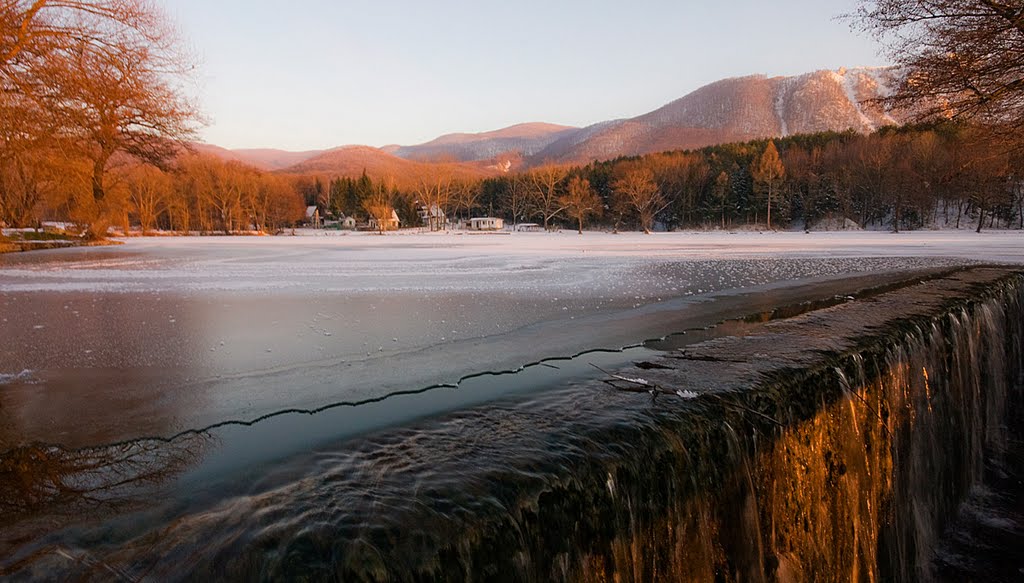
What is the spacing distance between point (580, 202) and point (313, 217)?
71.3 meters

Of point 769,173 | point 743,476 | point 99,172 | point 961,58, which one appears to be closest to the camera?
point 743,476

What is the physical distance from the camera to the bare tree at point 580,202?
85000mm

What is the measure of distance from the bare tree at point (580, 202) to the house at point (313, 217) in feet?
205

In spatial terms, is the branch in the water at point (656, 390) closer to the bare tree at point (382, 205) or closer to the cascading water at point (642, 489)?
the cascading water at point (642, 489)

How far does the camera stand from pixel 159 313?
8109 millimetres

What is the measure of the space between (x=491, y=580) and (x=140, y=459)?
211 centimetres

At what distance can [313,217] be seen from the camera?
414 feet

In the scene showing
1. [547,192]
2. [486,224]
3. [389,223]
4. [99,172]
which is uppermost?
[547,192]

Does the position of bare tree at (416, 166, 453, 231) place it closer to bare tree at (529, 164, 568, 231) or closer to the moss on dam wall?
bare tree at (529, 164, 568, 231)

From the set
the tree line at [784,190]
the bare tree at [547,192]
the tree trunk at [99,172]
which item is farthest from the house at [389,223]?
the tree trunk at [99,172]

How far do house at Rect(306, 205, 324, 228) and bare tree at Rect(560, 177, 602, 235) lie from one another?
6237cm

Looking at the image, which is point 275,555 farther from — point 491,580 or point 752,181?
point 752,181

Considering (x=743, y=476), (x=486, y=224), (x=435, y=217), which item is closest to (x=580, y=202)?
(x=486, y=224)

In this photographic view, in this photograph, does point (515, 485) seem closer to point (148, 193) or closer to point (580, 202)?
point (580, 202)
